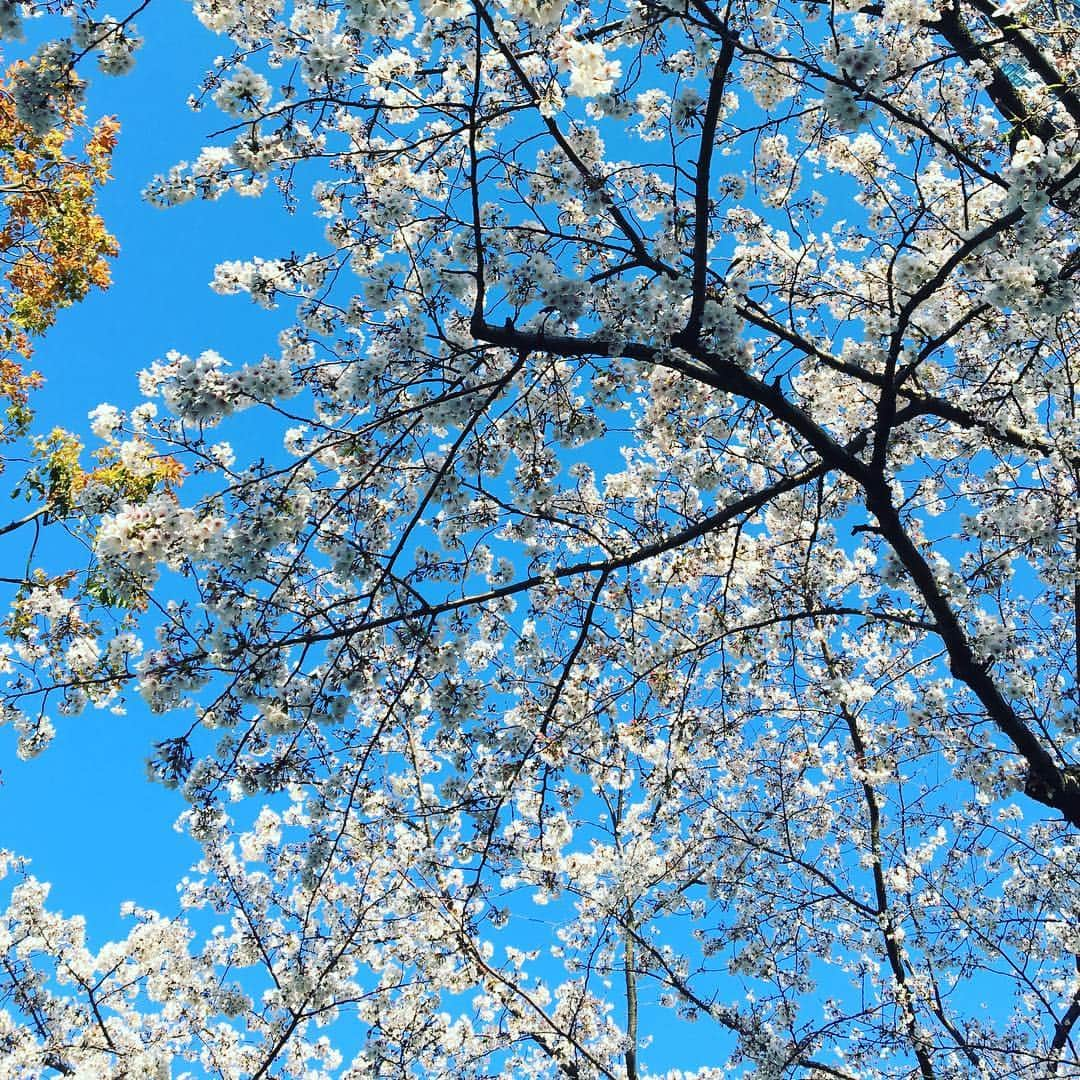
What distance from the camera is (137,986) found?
9477mm

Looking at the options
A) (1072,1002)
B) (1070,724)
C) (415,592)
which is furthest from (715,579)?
(1072,1002)

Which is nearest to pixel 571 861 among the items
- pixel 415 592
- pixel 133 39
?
pixel 415 592

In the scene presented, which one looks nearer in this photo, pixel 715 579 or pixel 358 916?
pixel 715 579

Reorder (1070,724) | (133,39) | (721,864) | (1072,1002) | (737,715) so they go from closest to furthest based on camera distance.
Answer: (133,39)
(1070,724)
(737,715)
(1072,1002)
(721,864)

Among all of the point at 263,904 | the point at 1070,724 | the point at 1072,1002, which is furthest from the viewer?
the point at 263,904

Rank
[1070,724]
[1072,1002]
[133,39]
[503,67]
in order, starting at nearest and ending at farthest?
[133,39]
[503,67]
[1070,724]
[1072,1002]

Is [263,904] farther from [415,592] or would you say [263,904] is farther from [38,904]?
[415,592]

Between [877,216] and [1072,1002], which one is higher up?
[877,216]

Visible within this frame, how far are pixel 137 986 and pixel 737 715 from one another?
25.5 feet

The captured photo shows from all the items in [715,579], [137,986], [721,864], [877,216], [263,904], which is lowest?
[137,986]

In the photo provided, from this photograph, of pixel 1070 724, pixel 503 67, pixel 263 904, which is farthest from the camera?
pixel 263 904

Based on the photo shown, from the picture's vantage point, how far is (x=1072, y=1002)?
7.42 meters

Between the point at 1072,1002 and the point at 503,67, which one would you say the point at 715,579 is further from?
the point at 1072,1002

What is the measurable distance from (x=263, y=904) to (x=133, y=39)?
8.13 m
